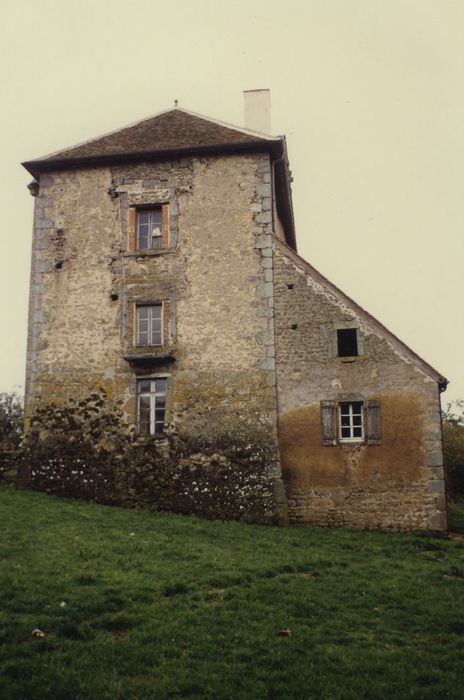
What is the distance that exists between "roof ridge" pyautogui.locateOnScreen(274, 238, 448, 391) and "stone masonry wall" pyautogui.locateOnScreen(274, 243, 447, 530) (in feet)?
0.26

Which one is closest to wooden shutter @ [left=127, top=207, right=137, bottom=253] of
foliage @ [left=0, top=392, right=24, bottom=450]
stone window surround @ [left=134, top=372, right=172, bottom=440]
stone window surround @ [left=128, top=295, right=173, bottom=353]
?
stone window surround @ [left=128, top=295, right=173, bottom=353]

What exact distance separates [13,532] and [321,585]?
5382 mm

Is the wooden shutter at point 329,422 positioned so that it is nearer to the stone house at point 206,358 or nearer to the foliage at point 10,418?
the stone house at point 206,358

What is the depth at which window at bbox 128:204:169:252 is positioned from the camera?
18484 millimetres

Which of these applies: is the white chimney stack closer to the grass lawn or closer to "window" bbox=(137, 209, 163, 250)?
"window" bbox=(137, 209, 163, 250)

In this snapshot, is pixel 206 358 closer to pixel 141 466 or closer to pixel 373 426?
pixel 141 466

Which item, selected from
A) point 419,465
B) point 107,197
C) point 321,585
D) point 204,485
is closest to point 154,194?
point 107,197

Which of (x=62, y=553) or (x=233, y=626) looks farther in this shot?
(x=62, y=553)

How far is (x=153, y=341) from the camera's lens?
17.9 m

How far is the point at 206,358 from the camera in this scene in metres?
17.5

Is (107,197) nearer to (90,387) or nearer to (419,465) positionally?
(90,387)

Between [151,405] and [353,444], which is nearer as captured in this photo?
[353,444]

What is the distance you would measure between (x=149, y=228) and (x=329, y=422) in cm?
664

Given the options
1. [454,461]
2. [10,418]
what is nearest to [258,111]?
[454,461]
